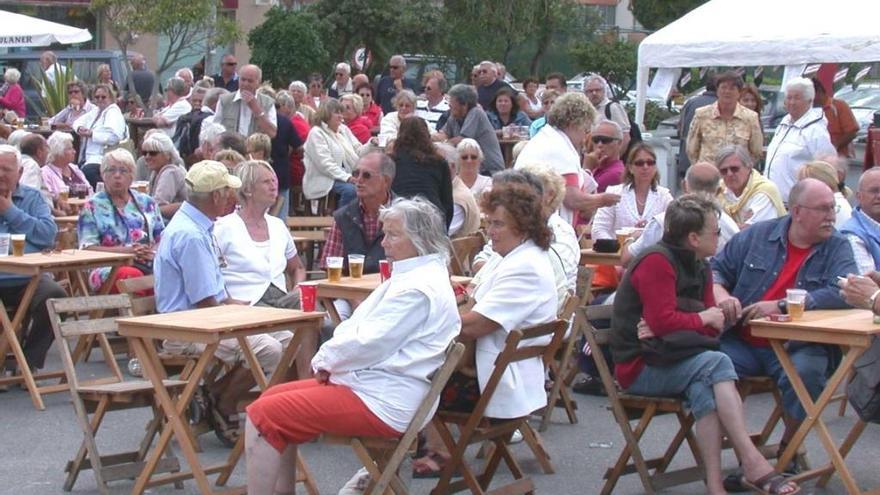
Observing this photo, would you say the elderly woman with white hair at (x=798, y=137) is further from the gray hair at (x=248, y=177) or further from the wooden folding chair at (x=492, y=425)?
the wooden folding chair at (x=492, y=425)

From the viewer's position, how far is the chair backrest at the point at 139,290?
22.6 feet

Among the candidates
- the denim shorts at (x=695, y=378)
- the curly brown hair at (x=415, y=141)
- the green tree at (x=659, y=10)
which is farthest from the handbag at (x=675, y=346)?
A: the green tree at (x=659, y=10)

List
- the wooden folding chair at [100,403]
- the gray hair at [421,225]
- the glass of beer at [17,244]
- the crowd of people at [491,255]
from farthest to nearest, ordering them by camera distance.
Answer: the glass of beer at [17,244], the wooden folding chair at [100,403], the gray hair at [421,225], the crowd of people at [491,255]

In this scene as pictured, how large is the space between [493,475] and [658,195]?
3154 mm

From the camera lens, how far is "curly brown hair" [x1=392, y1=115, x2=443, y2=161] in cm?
974

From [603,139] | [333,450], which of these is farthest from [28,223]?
[603,139]

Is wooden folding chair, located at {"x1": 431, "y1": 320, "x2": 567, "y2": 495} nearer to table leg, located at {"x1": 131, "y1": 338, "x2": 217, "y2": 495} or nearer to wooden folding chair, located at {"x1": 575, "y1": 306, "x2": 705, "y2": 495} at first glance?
wooden folding chair, located at {"x1": 575, "y1": 306, "x2": 705, "y2": 495}

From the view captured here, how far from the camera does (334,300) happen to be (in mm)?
7719

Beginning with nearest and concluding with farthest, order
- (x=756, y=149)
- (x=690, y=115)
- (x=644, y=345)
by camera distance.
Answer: (x=644, y=345)
(x=756, y=149)
(x=690, y=115)

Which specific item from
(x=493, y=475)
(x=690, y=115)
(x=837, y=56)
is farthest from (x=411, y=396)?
(x=690, y=115)

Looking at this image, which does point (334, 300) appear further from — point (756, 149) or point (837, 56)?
point (837, 56)

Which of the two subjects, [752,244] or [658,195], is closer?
[752,244]

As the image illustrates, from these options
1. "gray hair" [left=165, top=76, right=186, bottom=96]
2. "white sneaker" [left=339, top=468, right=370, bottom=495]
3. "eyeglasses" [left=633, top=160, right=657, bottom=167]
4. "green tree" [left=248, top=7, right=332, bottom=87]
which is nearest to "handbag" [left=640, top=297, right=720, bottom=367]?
"white sneaker" [left=339, top=468, right=370, bottom=495]

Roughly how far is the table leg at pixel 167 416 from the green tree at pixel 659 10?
3734 cm
